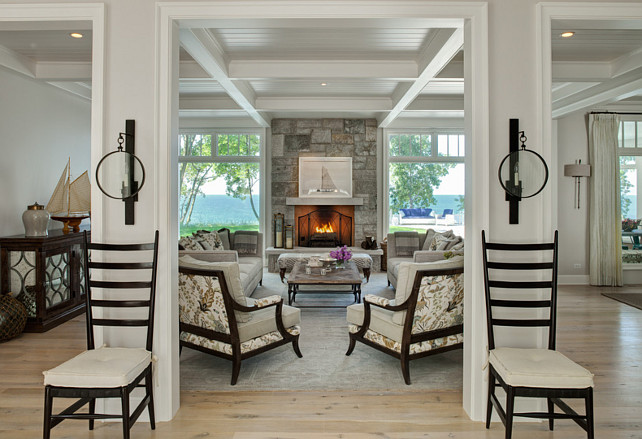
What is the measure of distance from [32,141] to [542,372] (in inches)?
227

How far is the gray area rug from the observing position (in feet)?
10.4

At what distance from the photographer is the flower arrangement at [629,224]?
7.12 m

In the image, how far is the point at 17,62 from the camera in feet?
15.3

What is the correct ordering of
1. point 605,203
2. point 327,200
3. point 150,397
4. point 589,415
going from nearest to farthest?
point 589,415 → point 150,397 → point 605,203 → point 327,200

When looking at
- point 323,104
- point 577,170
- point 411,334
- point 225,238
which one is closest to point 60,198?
point 225,238

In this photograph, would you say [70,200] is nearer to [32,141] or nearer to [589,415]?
[32,141]

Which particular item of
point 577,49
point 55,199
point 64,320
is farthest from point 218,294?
point 577,49

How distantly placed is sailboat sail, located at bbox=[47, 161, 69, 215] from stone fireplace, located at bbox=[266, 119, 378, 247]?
3820mm

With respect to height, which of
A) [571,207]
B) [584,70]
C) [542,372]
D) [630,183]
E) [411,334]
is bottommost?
[411,334]

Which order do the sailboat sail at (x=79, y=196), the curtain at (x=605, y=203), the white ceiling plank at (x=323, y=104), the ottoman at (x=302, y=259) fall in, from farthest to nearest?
the curtain at (x=605, y=203) < the ottoman at (x=302, y=259) < the white ceiling plank at (x=323, y=104) < the sailboat sail at (x=79, y=196)

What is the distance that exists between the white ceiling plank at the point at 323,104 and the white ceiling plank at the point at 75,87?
93.8 inches

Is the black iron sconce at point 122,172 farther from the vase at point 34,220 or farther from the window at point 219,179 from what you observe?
the window at point 219,179

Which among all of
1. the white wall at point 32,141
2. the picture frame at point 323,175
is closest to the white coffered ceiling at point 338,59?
the white wall at point 32,141

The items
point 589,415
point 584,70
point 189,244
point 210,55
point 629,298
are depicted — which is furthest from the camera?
point 629,298
